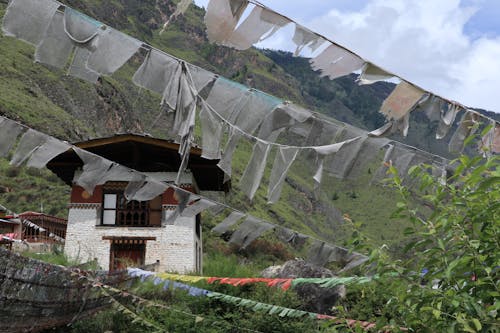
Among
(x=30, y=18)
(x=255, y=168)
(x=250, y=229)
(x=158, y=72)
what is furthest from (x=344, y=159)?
(x=30, y=18)

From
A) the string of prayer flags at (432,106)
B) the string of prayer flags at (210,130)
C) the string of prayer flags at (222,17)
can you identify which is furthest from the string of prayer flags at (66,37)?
the string of prayer flags at (432,106)

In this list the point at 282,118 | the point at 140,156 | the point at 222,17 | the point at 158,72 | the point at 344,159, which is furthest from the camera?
the point at 140,156

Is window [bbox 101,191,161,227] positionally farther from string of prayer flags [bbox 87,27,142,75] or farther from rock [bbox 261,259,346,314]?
string of prayer flags [bbox 87,27,142,75]

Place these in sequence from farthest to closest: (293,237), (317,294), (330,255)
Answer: (317,294) → (293,237) → (330,255)

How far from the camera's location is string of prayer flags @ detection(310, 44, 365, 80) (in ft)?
16.4

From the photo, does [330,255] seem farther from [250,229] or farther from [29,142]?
[29,142]

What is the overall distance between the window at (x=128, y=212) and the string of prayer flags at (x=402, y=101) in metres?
14.2

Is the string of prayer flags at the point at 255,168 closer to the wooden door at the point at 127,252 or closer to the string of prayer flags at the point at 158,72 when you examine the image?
the string of prayer flags at the point at 158,72

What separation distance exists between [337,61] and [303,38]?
361 mm

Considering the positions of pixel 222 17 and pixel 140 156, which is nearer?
pixel 222 17

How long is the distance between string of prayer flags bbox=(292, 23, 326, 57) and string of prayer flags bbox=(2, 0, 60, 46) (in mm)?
2294

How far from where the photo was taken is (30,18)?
17.7ft

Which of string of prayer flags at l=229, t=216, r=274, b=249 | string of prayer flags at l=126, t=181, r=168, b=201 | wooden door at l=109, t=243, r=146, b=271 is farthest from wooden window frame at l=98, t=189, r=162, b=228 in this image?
string of prayer flags at l=229, t=216, r=274, b=249

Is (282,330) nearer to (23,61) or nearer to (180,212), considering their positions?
(180,212)
